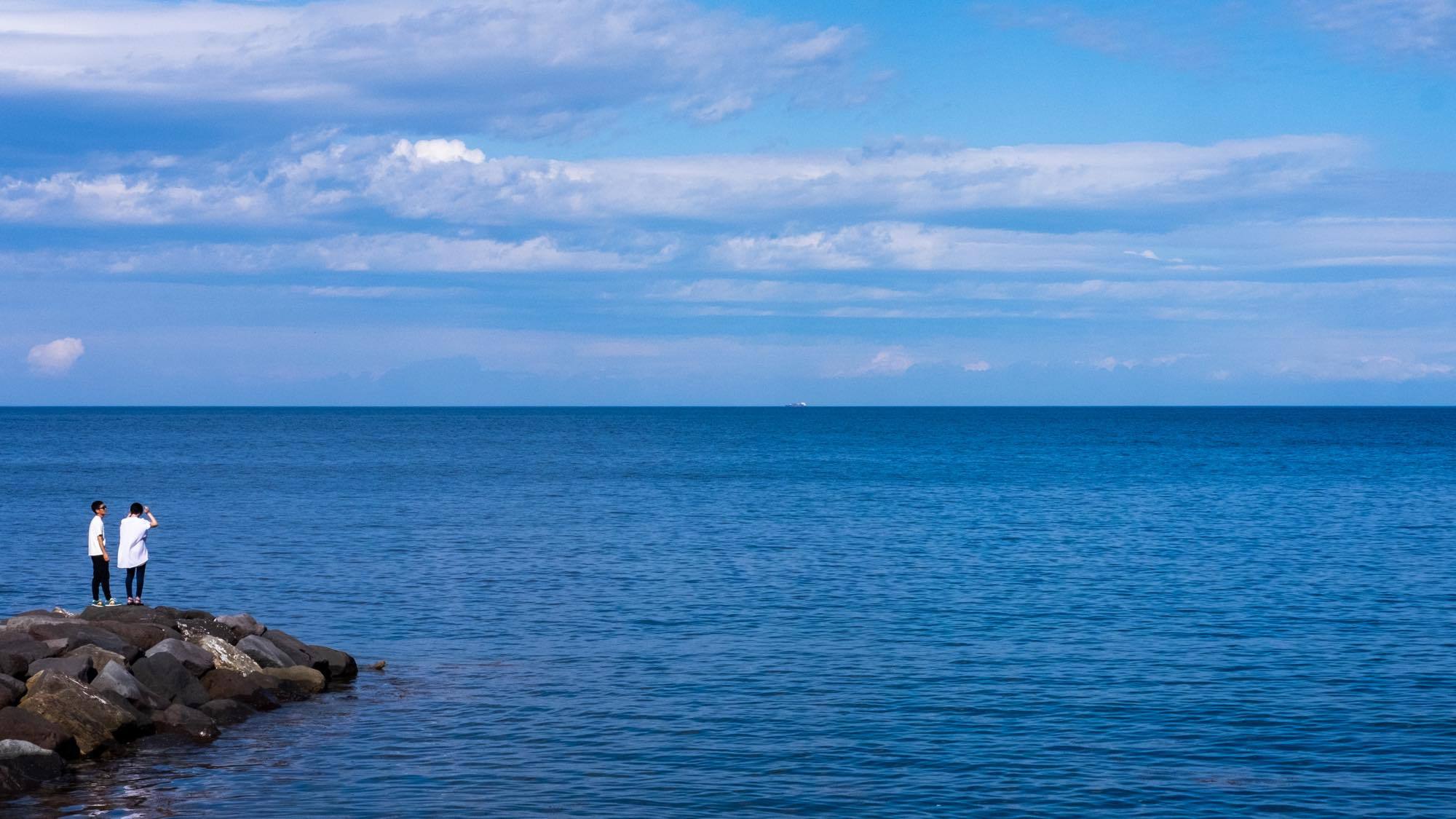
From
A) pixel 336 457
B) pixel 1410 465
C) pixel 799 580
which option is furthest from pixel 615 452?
pixel 799 580

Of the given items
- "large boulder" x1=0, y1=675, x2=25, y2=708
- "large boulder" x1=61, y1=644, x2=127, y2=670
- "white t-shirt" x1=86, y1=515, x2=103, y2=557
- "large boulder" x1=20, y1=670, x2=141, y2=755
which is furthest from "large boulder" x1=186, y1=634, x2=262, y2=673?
"white t-shirt" x1=86, y1=515, x2=103, y2=557

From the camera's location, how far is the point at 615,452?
5300 inches

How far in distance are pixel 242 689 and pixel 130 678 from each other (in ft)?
7.59

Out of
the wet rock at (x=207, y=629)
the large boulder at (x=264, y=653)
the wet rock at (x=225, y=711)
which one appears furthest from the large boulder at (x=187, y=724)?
the wet rock at (x=207, y=629)

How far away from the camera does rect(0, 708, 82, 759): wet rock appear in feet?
66.4

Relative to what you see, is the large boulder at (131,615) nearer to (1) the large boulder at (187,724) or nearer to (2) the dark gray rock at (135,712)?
(1) the large boulder at (187,724)

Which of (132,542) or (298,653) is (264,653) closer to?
(298,653)

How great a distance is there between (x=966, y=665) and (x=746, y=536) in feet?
82.9

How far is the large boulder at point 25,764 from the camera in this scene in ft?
63.9

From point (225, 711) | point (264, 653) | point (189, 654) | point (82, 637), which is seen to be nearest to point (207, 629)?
point (264, 653)

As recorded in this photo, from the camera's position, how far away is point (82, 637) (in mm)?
24828

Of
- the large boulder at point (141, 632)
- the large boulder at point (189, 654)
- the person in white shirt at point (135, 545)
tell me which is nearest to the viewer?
the large boulder at point (189, 654)

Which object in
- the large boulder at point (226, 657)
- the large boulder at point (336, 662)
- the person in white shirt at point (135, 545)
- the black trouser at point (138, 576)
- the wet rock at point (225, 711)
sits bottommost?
the wet rock at point (225, 711)

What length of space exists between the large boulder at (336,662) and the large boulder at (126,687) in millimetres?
3807
